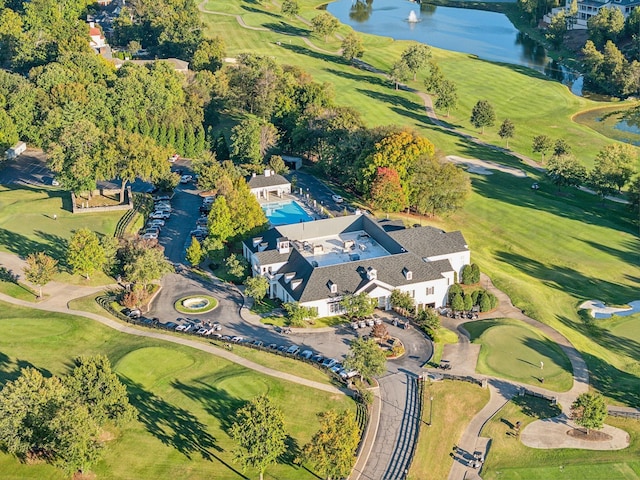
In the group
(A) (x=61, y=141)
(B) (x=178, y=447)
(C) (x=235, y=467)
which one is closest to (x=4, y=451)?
(B) (x=178, y=447)

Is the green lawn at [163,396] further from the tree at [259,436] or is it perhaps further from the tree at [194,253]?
the tree at [194,253]

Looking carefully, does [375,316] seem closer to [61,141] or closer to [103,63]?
[61,141]

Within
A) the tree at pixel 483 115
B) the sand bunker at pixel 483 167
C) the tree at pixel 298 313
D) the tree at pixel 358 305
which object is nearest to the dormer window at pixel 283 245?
the tree at pixel 298 313

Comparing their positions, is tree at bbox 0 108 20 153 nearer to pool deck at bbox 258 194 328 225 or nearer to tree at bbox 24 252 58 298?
pool deck at bbox 258 194 328 225

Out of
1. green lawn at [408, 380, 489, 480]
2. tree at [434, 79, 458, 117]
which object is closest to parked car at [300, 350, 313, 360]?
green lawn at [408, 380, 489, 480]

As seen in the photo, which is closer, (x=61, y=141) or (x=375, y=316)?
(x=375, y=316)

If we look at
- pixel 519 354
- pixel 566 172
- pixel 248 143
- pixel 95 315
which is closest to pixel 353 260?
pixel 519 354
